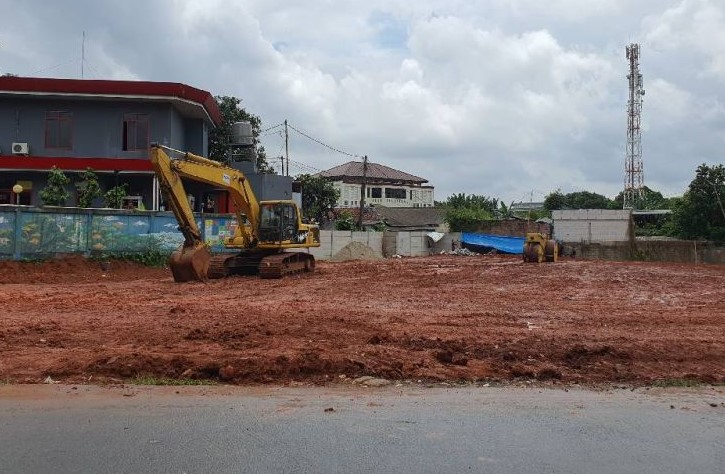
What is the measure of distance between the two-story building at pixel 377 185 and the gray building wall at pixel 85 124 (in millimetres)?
42562

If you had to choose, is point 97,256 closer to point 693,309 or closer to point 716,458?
point 693,309

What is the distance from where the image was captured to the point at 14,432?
5840 millimetres

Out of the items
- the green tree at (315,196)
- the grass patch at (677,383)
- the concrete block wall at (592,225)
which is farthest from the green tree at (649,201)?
the grass patch at (677,383)

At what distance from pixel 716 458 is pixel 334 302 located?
10650mm

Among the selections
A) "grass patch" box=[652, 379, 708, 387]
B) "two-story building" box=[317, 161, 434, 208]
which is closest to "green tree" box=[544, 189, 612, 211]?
"two-story building" box=[317, 161, 434, 208]

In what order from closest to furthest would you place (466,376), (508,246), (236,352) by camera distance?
(466,376), (236,352), (508,246)

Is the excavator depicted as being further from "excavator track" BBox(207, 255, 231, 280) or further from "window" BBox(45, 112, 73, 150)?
"window" BBox(45, 112, 73, 150)

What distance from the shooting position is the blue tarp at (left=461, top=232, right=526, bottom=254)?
156ft

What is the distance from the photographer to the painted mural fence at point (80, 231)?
2255 centimetres

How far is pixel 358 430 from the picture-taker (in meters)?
6.01

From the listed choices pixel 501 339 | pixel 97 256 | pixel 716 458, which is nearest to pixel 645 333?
pixel 501 339

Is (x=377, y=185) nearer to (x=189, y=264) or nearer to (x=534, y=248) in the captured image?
(x=534, y=248)

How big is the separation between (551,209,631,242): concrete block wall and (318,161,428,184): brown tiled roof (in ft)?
107

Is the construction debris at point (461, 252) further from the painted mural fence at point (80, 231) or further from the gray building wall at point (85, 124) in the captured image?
the painted mural fence at point (80, 231)
